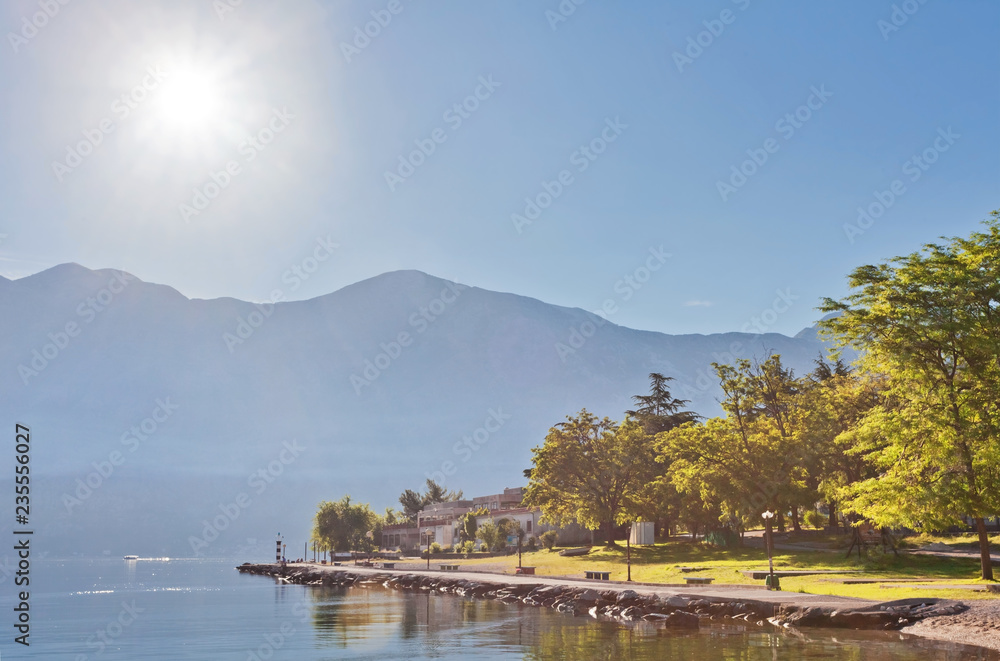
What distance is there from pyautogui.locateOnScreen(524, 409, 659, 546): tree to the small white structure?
3.21 meters

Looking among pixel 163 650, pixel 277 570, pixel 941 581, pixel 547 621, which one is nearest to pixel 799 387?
pixel 941 581

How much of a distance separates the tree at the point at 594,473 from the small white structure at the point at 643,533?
3.21 metres

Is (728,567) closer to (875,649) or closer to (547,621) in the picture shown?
(547,621)

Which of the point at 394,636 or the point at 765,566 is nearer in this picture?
the point at 394,636

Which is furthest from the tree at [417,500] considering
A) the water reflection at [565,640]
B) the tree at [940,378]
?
the tree at [940,378]

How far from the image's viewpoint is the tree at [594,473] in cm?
8562

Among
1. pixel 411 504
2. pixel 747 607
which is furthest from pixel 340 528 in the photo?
pixel 747 607

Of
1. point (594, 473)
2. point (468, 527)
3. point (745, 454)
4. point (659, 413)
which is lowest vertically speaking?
point (468, 527)

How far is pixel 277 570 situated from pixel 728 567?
9794 centimetres

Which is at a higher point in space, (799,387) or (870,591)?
(799,387)

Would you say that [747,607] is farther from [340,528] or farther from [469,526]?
[340,528]

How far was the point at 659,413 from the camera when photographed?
4616 inches

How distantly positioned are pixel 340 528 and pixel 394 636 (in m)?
112

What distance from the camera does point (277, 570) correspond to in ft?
452
